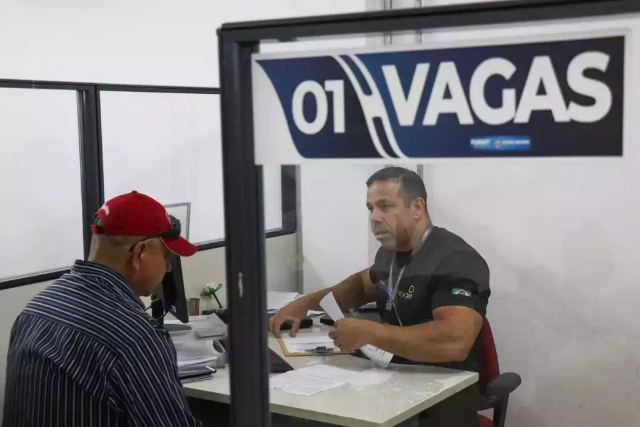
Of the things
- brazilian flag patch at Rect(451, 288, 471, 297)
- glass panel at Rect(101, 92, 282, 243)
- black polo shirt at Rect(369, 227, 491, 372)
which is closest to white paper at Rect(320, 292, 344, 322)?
black polo shirt at Rect(369, 227, 491, 372)

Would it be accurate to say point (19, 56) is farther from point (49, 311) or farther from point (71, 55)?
point (49, 311)

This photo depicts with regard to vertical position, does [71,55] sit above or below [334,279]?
above

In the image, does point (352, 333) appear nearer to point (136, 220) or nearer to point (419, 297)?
point (419, 297)

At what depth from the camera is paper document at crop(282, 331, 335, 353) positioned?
230 centimetres

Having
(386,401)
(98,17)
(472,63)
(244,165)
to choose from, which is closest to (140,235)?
(386,401)

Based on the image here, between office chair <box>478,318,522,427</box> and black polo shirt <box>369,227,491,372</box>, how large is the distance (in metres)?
0.04

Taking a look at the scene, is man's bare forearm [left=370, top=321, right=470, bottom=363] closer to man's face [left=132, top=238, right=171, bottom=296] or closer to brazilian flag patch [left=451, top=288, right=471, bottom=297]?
brazilian flag patch [left=451, top=288, right=471, bottom=297]

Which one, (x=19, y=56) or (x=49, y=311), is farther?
(x=19, y=56)

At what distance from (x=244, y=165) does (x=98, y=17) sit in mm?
2943

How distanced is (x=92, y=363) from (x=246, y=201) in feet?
2.87

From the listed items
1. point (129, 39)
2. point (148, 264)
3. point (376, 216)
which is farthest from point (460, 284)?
point (129, 39)

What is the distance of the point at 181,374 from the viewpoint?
2207 millimetres

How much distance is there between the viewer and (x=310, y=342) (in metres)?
2.40

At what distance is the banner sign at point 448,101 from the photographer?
711 mm
